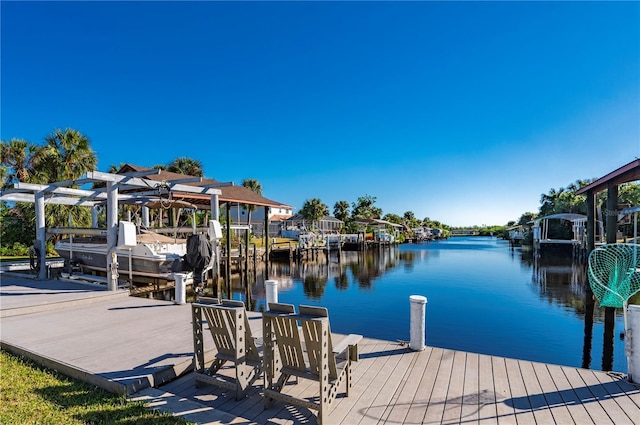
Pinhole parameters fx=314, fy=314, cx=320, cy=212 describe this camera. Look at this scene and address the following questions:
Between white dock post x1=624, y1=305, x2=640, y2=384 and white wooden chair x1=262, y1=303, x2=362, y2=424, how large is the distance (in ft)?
10.8

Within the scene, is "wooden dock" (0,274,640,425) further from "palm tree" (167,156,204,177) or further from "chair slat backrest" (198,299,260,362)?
"palm tree" (167,156,204,177)

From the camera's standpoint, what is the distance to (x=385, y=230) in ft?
163

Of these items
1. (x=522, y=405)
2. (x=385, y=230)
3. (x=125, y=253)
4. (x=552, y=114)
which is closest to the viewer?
(x=522, y=405)

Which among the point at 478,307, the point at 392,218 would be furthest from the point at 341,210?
the point at 478,307

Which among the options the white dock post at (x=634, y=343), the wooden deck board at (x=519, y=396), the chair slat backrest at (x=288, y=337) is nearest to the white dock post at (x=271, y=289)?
the chair slat backrest at (x=288, y=337)

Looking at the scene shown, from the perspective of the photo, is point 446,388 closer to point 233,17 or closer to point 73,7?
point 73,7

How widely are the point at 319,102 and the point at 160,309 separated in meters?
20.6

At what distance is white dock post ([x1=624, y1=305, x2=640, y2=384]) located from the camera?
3.47 m

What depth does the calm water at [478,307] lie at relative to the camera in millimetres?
7770

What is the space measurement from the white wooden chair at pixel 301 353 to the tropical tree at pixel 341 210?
5701 centimetres

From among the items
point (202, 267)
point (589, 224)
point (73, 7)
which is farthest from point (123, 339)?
point (589, 224)

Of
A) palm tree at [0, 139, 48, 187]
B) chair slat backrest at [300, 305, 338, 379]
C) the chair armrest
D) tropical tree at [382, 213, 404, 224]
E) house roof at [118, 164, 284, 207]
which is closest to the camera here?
chair slat backrest at [300, 305, 338, 379]

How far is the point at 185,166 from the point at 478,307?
26.3 metres

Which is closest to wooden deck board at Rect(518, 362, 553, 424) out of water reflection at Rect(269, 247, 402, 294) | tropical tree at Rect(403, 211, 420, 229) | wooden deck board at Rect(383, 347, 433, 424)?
wooden deck board at Rect(383, 347, 433, 424)
